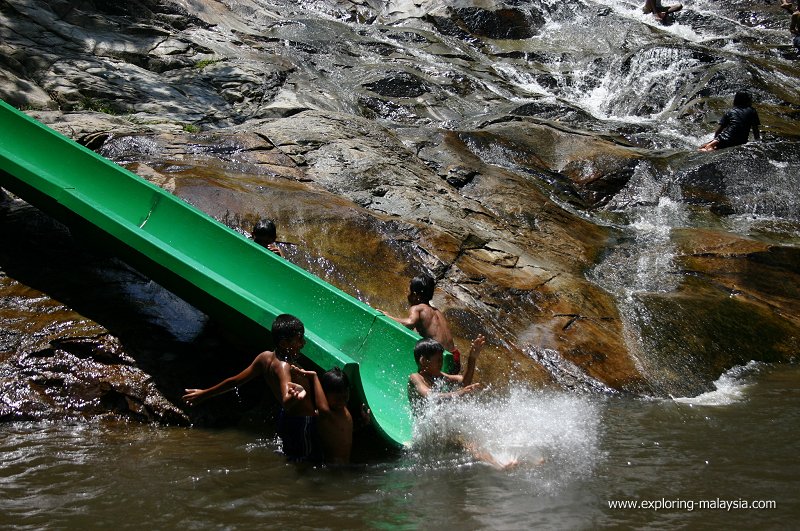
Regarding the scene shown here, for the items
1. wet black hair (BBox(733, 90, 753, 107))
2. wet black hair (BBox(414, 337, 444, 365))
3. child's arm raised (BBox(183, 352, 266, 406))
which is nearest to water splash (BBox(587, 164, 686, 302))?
wet black hair (BBox(733, 90, 753, 107))

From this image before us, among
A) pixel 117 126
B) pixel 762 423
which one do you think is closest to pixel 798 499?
pixel 762 423

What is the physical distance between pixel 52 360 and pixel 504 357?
12.4 feet

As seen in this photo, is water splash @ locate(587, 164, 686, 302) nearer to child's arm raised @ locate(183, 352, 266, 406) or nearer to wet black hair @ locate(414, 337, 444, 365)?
wet black hair @ locate(414, 337, 444, 365)

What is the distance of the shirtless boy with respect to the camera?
67.5 feet

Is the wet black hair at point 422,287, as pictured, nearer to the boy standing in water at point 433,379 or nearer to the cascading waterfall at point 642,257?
the boy standing in water at point 433,379

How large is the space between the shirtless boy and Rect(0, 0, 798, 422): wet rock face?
1660 mm

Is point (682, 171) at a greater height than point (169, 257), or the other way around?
point (682, 171)

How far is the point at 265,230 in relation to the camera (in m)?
6.82

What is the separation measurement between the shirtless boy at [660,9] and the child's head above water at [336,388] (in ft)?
62.0

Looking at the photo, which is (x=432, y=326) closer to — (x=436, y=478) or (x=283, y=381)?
(x=283, y=381)

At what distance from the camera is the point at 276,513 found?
4.00 metres

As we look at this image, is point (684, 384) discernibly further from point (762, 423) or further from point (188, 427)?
point (188, 427)

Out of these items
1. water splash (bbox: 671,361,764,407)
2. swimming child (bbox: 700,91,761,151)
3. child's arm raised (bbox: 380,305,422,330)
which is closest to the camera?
child's arm raised (bbox: 380,305,422,330)

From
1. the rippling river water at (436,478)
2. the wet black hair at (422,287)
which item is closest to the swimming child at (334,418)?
the rippling river water at (436,478)
